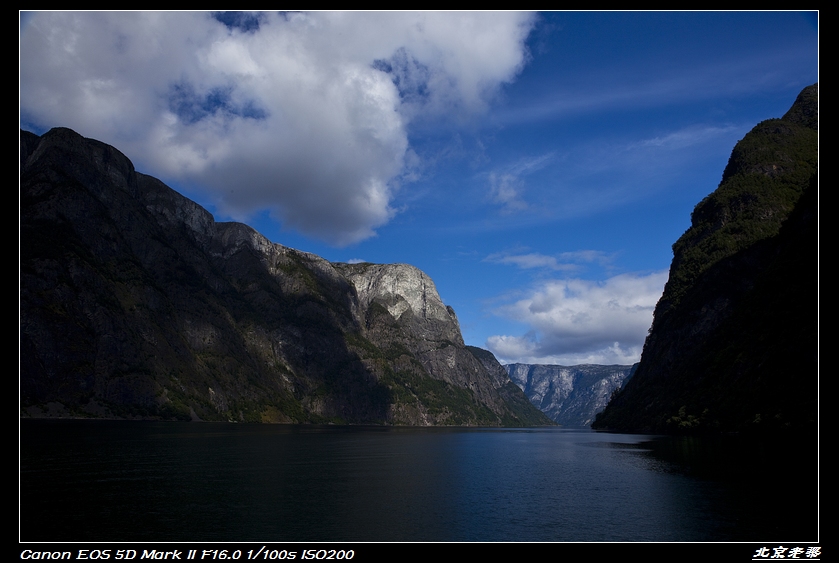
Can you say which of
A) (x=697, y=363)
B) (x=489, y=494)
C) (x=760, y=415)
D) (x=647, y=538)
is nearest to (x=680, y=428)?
(x=697, y=363)

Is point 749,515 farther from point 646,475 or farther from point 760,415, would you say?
point 760,415
